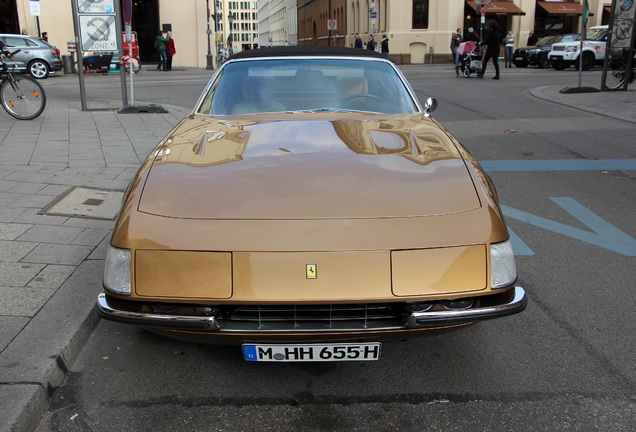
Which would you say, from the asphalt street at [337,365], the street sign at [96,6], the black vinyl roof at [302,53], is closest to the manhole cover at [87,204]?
the asphalt street at [337,365]

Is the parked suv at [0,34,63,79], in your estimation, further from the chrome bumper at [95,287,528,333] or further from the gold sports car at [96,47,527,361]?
the chrome bumper at [95,287,528,333]

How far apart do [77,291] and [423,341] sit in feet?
7.11

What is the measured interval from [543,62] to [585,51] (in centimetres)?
294

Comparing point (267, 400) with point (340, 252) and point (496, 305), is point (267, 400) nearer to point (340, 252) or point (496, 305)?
point (340, 252)

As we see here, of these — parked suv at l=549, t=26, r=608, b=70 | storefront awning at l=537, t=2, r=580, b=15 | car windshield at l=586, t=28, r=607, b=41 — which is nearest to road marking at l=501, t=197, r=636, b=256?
parked suv at l=549, t=26, r=608, b=70

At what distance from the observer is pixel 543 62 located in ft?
91.6

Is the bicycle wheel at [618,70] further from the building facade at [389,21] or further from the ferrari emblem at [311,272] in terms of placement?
the building facade at [389,21]

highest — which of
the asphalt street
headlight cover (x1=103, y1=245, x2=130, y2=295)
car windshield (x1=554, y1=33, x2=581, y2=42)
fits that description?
car windshield (x1=554, y1=33, x2=581, y2=42)

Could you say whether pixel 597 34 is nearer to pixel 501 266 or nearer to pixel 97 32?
pixel 97 32

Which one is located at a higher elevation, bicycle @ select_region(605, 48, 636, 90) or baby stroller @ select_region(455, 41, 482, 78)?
baby stroller @ select_region(455, 41, 482, 78)

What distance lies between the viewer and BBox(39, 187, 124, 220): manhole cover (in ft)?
17.2

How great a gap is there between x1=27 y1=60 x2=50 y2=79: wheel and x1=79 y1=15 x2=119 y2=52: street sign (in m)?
13.0

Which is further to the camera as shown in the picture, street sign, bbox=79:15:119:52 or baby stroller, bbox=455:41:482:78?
baby stroller, bbox=455:41:482:78

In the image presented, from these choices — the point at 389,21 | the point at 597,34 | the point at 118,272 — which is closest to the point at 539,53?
the point at 597,34
